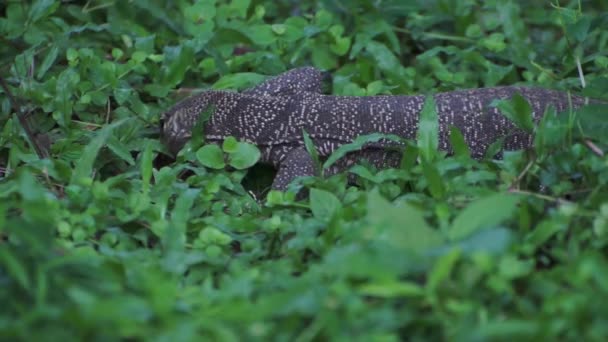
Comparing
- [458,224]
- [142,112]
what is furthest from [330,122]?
[458,224]

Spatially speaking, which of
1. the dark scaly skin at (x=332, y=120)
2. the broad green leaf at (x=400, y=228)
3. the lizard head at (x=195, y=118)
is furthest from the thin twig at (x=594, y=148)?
the lizard head at (x=195, y=118)

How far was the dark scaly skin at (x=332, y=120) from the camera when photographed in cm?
517

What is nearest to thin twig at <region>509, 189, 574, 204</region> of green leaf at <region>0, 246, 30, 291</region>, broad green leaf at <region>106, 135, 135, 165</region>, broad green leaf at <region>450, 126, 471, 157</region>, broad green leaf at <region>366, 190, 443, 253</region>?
broad green leaf at <region>366, 190, 443, 253</region>

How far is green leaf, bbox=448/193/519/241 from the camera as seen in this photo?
129 inches

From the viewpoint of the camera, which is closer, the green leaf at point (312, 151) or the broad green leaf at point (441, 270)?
the broad green leaf at point (441, 270)

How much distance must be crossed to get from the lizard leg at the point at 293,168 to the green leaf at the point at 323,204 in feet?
2.59

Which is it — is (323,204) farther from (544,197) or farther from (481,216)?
(481,216)

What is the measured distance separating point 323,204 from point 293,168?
3.06ft

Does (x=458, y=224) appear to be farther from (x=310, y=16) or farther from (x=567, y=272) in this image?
(x=310, y=16)

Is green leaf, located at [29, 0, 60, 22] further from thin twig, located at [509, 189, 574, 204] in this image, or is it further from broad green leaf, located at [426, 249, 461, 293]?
broad green leaf, located at [426, 249, 461, 293]

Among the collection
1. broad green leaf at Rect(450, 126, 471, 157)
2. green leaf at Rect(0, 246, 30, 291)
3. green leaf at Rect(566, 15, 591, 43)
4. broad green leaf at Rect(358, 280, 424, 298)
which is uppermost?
green leaf at Rect(566, 15, 591, 43)

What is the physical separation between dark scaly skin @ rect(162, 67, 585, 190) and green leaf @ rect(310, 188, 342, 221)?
805 mm

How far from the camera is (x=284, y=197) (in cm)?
452

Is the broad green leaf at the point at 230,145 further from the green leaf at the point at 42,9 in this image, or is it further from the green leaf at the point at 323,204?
the green leaf at the point at 42,9
